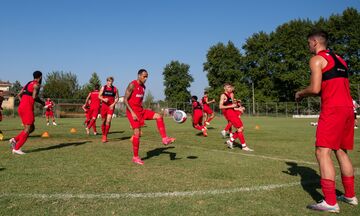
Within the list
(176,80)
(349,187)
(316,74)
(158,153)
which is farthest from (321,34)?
(176,80)

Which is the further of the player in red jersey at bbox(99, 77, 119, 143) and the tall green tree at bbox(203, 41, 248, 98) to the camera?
the tall green tree at bbox(203, 41, 248, 98)

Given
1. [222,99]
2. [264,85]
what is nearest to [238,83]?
[264,85]

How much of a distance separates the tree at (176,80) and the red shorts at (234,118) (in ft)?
308

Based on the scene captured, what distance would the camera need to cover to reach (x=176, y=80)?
354 ft

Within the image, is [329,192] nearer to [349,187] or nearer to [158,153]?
[349,187]

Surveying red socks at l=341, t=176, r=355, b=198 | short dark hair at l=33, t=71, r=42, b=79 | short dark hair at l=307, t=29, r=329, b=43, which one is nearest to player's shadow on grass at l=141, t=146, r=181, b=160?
short dark hair at l=33, t=71, r=42, b=79

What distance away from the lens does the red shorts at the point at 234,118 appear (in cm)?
1183

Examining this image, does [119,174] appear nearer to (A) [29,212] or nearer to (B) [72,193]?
(B) [72,193]

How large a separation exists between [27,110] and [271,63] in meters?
75.2

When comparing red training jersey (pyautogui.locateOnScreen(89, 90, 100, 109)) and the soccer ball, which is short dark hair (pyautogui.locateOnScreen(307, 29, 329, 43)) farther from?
red training jersey (pyautogui.locateOnScreen(89, 90, 100, 109))

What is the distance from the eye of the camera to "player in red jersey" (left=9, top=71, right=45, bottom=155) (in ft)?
31.3

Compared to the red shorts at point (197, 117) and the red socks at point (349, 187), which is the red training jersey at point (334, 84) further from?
the red shorts at point (197, 117)

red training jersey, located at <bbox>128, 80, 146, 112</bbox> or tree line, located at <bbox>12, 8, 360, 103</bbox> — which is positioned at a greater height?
tree line, located at <bbox>12, 8, 360, 103</bbox>

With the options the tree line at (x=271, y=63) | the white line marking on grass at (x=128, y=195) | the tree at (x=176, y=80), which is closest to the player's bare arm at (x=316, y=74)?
the white line marking on grass at (x=128, y=195)
